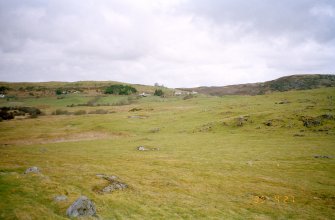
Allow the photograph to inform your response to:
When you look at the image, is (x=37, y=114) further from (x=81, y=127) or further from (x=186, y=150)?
(x=186, y=150)

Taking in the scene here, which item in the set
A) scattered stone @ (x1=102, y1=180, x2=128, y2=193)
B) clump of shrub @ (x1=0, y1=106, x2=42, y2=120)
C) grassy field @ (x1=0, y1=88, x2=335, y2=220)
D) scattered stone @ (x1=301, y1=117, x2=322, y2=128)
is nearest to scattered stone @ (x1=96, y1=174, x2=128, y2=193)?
scattered stone @ (x1=102, y1=180, x2=128, y2=193)

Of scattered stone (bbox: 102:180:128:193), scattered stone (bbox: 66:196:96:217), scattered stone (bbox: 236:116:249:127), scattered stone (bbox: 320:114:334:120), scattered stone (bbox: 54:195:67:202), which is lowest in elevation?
scattered stone (bbox: 102:180:128:193)

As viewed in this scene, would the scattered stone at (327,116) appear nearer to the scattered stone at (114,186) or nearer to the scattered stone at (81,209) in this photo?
the scattered stone at (114,186)

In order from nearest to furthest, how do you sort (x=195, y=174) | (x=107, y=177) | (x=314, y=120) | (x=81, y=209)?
(x=81, y=209), (x=107, y=177), (x=195, y=174), (x=314, y=120)

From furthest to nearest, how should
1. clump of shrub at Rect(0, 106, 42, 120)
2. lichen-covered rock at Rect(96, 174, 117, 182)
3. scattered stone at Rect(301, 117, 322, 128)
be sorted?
1. clump of shrub at Rect(0, 106, 42, 120)
2. scattered stone at Rect(301, 117, 322, 128)
3. lichen-covered rock at Rect(96, 174, 117, 182)

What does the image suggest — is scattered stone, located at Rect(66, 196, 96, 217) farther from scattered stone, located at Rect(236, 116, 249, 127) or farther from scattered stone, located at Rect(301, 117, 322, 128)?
scattered stone, located at Rect(301, 117, 322, 128)

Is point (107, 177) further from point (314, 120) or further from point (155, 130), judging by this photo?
point (314, 120)

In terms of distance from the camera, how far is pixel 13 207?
734 inches

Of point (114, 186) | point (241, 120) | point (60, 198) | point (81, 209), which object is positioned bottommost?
point (114, 186)

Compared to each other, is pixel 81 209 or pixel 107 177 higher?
pixel 81 209

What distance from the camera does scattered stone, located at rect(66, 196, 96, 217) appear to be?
19.2 metres

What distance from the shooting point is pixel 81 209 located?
1938 centimetres

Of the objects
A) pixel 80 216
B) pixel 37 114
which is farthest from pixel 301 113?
pixel 37 114

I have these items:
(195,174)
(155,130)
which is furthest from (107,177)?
(155,130)
